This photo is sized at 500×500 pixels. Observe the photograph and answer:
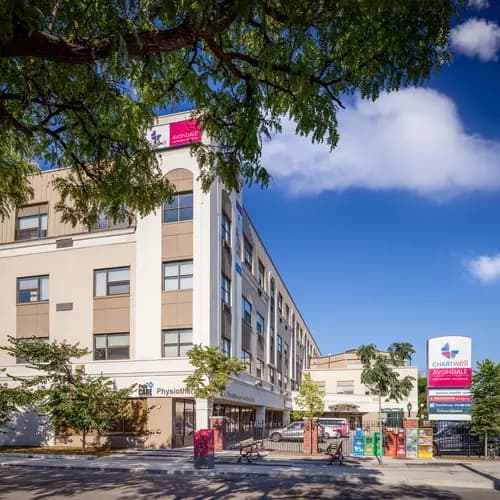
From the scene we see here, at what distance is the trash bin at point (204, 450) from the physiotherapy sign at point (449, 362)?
1183 centimetres

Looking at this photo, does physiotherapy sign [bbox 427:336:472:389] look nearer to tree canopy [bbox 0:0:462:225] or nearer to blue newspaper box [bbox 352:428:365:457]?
blue newspaper box [bbox 352:428:365:457]

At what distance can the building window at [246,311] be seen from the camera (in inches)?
1566

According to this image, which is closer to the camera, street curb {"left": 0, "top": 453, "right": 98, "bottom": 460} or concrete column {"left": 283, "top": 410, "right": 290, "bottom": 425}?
street curb {"left": 0, "top": 453, "right": 98, "bottom": 460}

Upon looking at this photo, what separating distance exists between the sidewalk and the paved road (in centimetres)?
89

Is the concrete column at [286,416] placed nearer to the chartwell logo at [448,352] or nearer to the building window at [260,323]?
the building window at [260,323]

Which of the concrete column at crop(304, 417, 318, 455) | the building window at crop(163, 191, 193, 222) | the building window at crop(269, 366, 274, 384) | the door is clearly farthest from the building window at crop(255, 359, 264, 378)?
the building window at crop(163, 191, 193, 222)

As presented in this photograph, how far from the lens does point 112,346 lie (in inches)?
1256

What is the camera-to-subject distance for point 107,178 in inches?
381

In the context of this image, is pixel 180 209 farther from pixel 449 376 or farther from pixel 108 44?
pixel 108 44

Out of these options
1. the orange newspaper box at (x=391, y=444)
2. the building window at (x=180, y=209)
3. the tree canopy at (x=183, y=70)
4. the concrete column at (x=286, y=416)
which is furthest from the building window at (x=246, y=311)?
the tree canopy at (x=183, y=70)

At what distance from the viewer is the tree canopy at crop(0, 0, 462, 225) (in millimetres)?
5840

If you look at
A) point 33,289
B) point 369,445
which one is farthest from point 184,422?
point 33,289

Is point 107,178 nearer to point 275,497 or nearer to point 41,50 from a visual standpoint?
point 41,50

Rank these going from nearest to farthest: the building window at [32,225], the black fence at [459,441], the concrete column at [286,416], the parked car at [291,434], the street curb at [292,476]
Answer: the street curb at [292,476], the black fence at [459,441], the building window at [32,225], the parked car at [291,434], the concrete column at [286,416]
